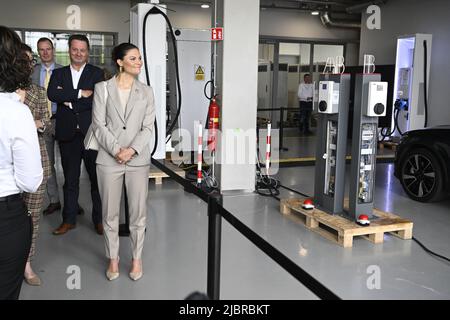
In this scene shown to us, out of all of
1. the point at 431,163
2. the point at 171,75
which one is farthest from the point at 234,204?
the point at 171,75

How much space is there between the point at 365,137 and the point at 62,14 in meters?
9.71

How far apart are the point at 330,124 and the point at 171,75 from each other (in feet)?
13.8

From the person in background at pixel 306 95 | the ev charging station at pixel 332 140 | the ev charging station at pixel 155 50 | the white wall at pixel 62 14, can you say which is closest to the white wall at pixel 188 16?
the white wall at pixel 62 14

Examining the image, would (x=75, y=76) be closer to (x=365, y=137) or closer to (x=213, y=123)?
(x=213, y=123)

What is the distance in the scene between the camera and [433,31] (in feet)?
35.7

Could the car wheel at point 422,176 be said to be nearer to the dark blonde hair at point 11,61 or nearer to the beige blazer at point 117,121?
the beige blazer at point 117,121

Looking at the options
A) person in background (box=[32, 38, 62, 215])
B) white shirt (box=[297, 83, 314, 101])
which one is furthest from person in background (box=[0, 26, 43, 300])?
white shirt (box=[297, 83, 314, 101])

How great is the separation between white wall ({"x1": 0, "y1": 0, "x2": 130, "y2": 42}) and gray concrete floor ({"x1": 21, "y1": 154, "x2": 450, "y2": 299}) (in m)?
7.82

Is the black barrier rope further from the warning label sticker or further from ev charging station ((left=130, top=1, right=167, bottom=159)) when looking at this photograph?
the warning label sticker

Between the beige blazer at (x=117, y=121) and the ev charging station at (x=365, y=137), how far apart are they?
7.32 ft

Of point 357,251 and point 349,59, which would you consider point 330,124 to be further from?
point 349,59

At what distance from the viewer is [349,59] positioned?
15.0 metres

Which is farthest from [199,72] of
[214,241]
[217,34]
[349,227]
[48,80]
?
[214,241]

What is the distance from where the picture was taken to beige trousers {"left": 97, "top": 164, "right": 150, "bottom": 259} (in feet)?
11.6
